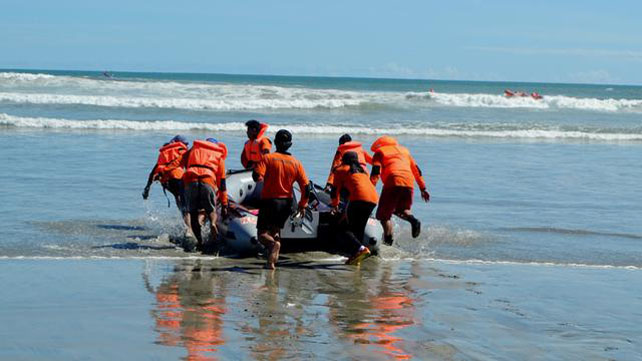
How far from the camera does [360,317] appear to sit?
769cm

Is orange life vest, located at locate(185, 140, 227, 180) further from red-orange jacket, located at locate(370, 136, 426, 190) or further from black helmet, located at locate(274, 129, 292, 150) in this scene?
red-orange jacket, located at locate(370, 136, 426, 190)

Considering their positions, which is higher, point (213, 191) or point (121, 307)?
point (213, 191)

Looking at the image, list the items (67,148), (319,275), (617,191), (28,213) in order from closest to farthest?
(319,275), (28,213), (617,191), (67,148)

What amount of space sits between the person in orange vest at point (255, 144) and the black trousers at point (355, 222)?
6.32ft

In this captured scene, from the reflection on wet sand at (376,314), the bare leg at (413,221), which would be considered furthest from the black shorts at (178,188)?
the reflection on wet sand at (376,314)

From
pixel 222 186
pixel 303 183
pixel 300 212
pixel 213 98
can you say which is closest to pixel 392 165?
Answer: pixel 300 212

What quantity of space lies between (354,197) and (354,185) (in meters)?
0.14

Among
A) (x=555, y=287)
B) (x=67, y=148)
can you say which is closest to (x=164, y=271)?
(x=555, y=287)

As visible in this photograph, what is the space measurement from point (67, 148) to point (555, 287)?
1496 centimetres

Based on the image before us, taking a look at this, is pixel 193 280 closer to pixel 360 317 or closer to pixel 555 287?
pixel 360 317

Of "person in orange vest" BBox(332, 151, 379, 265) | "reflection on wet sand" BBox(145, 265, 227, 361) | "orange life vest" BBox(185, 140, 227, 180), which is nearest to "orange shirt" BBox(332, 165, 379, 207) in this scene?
"person in orange vest" BBox(332, 151, 379, 265)

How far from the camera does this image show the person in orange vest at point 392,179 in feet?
35.9

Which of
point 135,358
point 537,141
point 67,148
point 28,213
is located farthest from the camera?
point 537,141

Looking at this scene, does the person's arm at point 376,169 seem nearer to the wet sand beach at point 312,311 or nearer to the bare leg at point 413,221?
the bare leg at point 413,221
